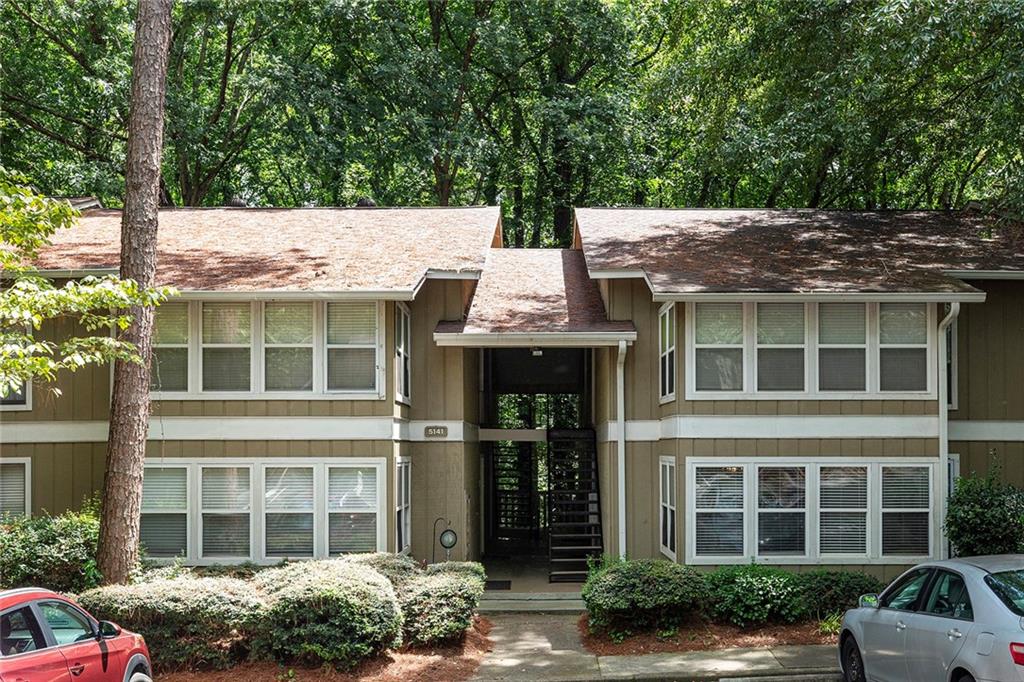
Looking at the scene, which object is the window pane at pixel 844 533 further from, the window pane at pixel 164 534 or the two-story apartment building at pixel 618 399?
the window pane at pixel 164 534

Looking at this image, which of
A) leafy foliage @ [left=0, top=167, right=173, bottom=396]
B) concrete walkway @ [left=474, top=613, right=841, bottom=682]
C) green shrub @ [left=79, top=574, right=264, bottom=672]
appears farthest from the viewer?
green shrub @ [left=79, top=574, right=264, bottom=672]

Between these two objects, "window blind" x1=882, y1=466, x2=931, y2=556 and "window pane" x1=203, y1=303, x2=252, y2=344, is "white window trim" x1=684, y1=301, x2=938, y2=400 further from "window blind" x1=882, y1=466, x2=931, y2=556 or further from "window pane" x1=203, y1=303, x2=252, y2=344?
"window pane" x1=203, y1=303, x2=252, y2=344

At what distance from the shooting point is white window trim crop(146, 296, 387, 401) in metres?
16.4

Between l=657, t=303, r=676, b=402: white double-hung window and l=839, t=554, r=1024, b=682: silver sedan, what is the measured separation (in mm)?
6741

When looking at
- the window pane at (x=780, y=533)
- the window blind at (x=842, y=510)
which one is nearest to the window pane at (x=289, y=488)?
the window pane at (x=780, y=533)

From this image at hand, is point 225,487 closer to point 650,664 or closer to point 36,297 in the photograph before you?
point 36,297

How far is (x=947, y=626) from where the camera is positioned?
346 inches

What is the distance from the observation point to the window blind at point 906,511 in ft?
52.8

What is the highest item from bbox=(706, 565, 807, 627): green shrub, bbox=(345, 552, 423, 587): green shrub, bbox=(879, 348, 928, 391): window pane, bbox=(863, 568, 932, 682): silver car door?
bbox=(879, 348, 928, 391): window pane

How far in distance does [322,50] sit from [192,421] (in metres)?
18.7

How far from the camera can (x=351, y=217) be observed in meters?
21.8

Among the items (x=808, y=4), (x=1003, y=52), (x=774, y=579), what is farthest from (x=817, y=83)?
(x=774, y=579)

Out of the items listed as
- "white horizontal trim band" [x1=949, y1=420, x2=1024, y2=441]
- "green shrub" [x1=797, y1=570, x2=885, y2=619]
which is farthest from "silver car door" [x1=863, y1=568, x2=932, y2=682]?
"white horizontal trim band" [x1=949, y1=420, x2=1024, y2=441]

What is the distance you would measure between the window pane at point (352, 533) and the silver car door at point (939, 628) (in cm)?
904
